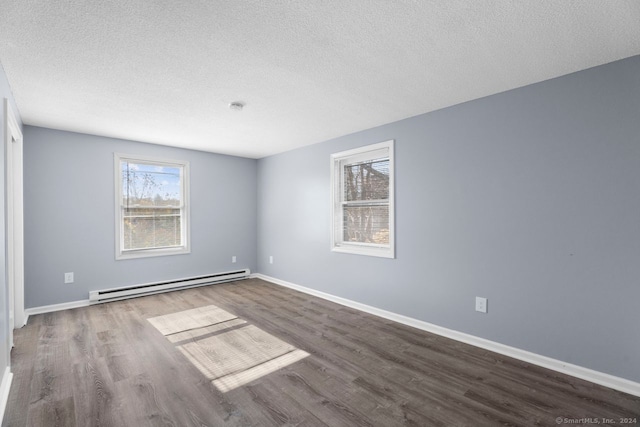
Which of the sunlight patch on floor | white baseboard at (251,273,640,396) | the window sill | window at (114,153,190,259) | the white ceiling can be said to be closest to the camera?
the white ceiling

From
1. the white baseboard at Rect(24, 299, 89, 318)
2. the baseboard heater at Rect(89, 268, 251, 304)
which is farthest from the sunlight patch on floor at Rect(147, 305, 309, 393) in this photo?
the white baseboard at Rect(24, 299, 89, 318)

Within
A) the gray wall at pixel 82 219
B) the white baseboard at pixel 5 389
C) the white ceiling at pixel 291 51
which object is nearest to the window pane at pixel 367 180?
the white ceiling at pixel 291 51

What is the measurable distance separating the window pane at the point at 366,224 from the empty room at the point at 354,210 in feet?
0.11

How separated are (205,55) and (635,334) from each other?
3543mm

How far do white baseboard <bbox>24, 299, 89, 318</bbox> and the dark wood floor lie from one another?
606 mm

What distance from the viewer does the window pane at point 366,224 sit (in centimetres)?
373

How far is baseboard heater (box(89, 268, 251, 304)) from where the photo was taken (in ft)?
13.3

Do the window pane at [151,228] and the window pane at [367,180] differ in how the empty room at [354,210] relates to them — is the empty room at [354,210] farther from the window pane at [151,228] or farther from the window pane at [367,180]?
the window pane at [151,228]

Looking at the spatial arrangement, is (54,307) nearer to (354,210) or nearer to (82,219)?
(82,219)

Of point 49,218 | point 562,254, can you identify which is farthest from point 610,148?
point 49,218

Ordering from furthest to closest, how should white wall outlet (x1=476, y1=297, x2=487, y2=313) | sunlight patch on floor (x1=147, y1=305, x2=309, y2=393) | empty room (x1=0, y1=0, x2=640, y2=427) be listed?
white wall outlet (x1=476, y1=297, x2=487, y2=313) < sunlight patch on floor (x1=147, y1=305, x2=309, y2=393) < empty room (x1=0, y1=0, x2=640, y2=427)

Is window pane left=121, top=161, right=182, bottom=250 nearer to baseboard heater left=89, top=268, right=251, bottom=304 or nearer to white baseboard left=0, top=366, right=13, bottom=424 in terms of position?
baseboard heater left=89, top=268, right=251, bottom=304

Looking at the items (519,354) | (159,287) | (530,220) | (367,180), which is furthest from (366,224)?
(159,287)

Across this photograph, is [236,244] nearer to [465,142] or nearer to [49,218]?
[49,218]
